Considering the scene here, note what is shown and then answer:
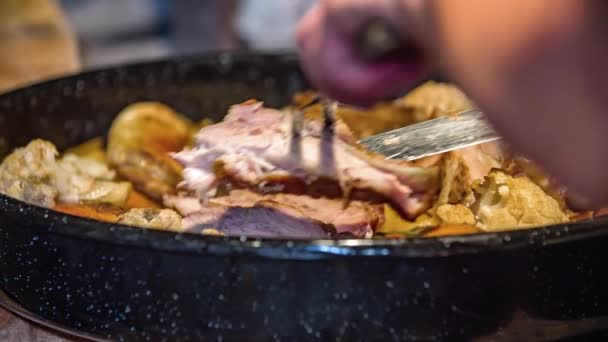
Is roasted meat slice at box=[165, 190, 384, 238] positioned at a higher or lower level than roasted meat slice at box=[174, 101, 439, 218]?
lower

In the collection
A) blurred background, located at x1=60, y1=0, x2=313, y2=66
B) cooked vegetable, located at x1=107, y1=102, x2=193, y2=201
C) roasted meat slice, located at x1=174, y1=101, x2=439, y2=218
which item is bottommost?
blurred background, located at x1=60, y1=0, x2=313, y2=66

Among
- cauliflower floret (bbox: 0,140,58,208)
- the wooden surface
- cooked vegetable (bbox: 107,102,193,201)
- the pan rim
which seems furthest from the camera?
the wooden surface

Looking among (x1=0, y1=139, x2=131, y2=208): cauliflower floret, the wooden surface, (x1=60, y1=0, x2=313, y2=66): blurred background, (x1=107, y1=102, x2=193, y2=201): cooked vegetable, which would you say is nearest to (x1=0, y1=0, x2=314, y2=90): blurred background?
(x1=60, y1=0, x2=313, y2=66): blurred background

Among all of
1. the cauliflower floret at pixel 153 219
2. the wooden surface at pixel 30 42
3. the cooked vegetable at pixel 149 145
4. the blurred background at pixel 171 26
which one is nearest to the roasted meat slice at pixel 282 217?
the cauliflower floret at pixel 153 219

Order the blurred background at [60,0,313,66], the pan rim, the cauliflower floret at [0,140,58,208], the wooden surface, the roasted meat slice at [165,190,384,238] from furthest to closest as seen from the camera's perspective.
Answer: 1. the blurred background at [60,0,313,66]
2. the wooden surface
3. the cauliflower floret at [0,140,58,208]
4. the roasted meat slice at [165,190,384,238]
5. the pan rim

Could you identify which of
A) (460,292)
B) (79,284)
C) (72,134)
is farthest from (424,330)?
(72,134)

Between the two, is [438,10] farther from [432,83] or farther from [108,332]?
[432,83]

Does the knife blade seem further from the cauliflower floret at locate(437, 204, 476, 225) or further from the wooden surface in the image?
the wooden surface

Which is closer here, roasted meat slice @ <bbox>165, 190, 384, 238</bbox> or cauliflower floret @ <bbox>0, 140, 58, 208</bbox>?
roasted meat slice @ <bbox>165, 190, 384, 238</bbox>
